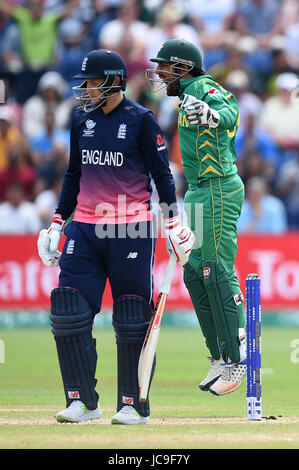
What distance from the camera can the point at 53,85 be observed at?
16266mm

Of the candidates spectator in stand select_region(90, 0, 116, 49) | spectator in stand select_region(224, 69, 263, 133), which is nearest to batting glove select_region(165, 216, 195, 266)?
spectator in stand select_region(224, 69, 263, 133)

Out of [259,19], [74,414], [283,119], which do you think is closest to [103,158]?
[74,414]

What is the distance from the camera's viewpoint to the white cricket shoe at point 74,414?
21.0 ft

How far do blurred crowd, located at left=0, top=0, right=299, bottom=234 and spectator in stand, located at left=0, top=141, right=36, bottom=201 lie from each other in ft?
0.05

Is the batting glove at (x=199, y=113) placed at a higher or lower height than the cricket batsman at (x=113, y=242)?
higher

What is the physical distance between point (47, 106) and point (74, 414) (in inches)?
408

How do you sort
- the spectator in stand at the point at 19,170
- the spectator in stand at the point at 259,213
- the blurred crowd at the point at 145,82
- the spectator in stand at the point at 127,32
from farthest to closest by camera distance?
1. the spectator in stand at the point at 127,32
2. the spectator in stand at the point at 19,170
3. the blurred crowd at the point at 145,82
4. the spectator in stand at the point at 259,213

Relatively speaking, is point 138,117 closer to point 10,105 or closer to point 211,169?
point 211,169

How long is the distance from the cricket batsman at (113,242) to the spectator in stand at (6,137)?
9143mm

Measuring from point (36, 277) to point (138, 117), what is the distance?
759 cm

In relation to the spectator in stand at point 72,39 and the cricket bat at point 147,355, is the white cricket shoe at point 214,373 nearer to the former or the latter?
the cricket bat at point 147,355

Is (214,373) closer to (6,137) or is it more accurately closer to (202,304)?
(202,304)

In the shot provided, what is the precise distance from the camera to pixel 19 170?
15.4 m

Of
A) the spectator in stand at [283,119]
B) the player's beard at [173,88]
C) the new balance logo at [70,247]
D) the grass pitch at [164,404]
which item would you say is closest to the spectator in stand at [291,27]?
the spectator in stand at [283,119]
